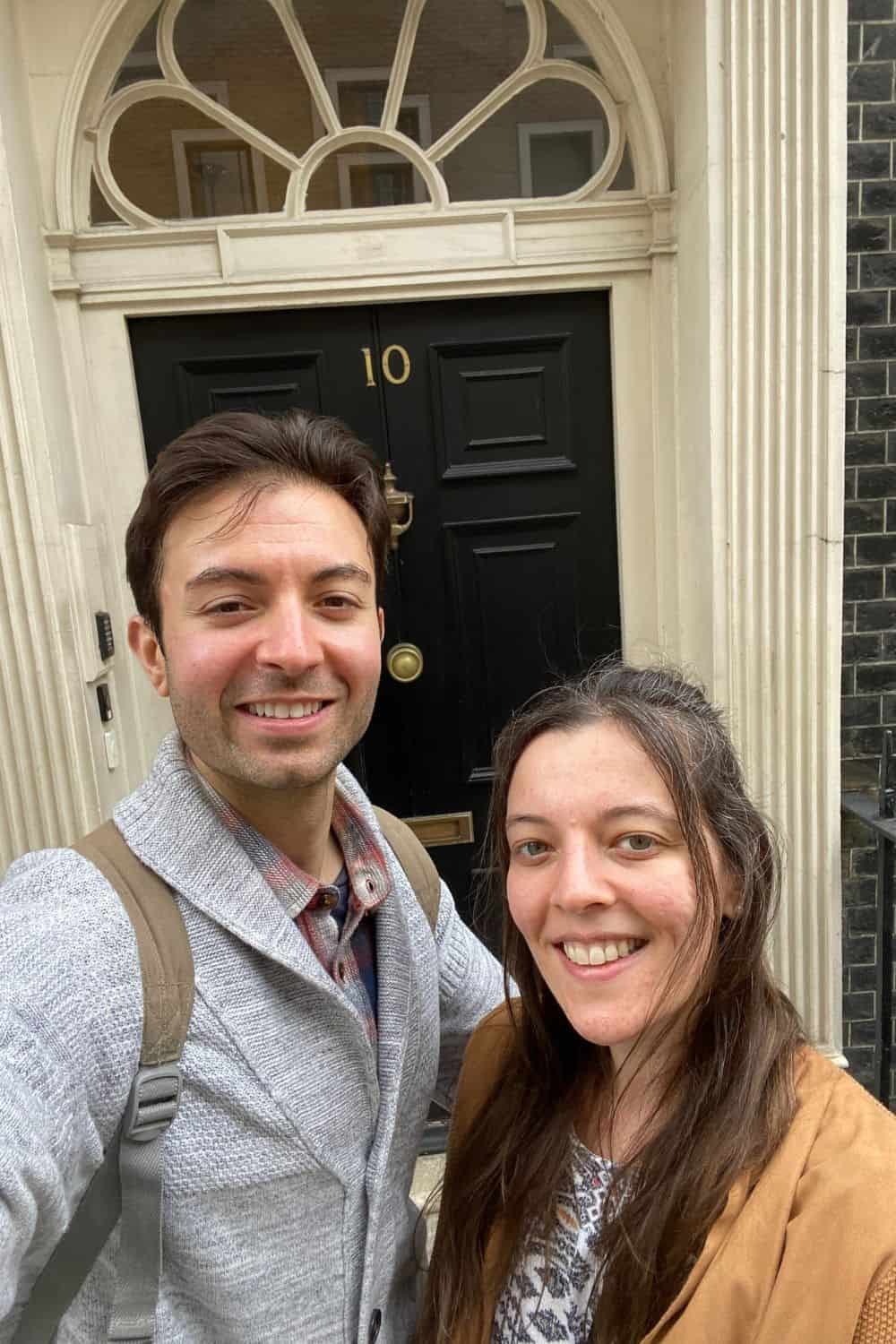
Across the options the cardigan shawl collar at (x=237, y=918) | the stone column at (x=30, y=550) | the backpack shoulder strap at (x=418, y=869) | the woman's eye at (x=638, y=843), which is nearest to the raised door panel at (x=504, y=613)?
the stone column at (x=30, y=550)

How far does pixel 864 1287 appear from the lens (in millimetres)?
847

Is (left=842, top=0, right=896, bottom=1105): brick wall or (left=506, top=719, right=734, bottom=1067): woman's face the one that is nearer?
(left=506, top=719, right=734, bottom=1067): woman's face

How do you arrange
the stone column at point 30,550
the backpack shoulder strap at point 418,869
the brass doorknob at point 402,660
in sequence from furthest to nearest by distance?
1. the brass doorknob at point 402,660
2. the stone column at point 30,550
3. the backpack shoulder strap at point 418,869

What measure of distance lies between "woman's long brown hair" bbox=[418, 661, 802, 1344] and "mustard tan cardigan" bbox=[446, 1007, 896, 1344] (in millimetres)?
43

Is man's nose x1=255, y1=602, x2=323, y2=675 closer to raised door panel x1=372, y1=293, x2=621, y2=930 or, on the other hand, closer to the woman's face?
the woman's face

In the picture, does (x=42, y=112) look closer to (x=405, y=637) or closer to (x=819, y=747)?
(x=405, y=637)

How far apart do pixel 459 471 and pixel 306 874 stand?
216 cm

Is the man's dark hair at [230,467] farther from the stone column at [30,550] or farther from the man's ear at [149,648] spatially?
the stone column at [30,550]

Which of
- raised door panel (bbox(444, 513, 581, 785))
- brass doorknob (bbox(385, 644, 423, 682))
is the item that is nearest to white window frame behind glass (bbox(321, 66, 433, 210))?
raised door panel (bbox(444, 513, 581, 785))

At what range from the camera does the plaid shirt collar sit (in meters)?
1.17

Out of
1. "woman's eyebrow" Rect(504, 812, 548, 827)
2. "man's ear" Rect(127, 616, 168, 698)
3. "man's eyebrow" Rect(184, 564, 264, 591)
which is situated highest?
"man's eyebrow" Rect(184, 564, 264, 591)

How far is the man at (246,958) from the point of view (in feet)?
3.07

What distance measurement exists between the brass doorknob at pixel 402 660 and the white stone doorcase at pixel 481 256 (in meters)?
0.96

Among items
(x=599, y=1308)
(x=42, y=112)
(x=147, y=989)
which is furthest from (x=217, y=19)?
(x=599, y=1308)
